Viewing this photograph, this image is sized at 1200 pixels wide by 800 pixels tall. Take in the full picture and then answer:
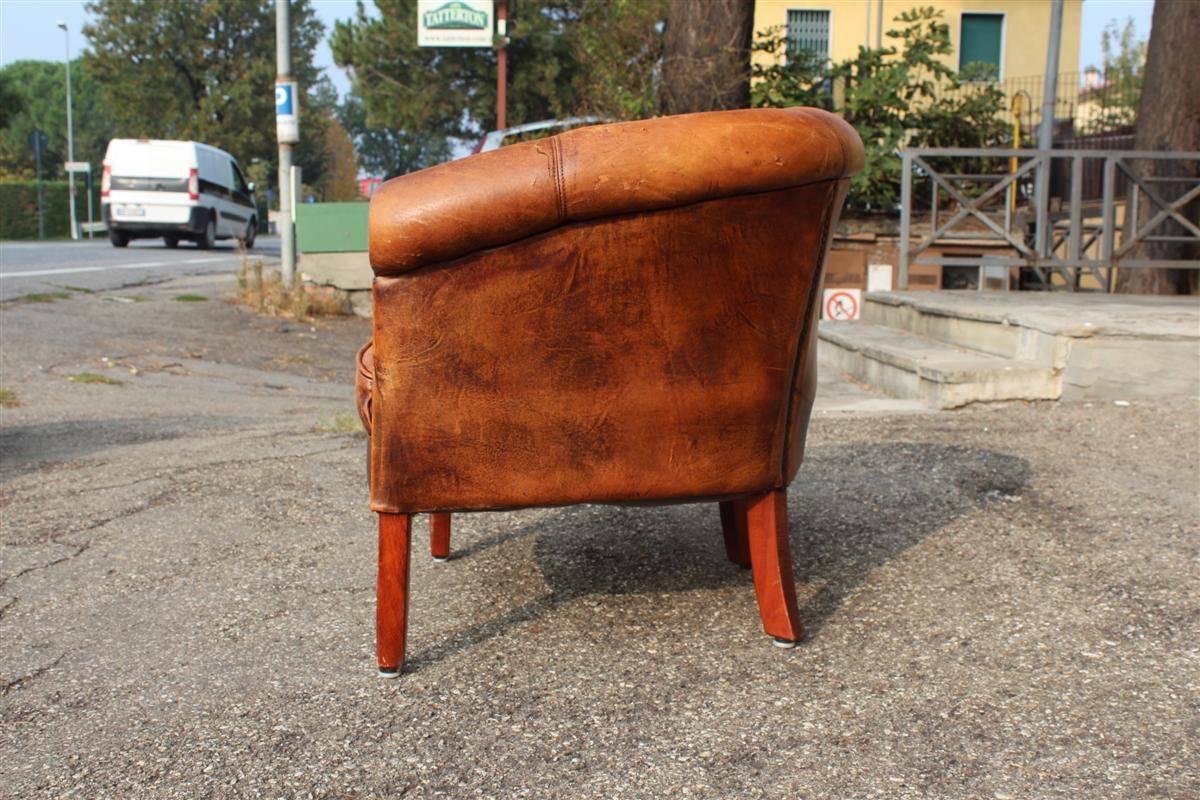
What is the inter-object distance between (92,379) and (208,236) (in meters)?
16.4

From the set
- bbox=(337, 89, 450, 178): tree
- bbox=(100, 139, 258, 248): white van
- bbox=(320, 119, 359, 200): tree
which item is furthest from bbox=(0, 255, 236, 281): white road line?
bbox=(337, 89, 450, 178): tree

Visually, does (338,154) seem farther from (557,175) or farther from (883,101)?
(557,175)

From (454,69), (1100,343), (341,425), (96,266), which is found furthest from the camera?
(454,69)

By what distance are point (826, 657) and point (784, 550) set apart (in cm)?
28

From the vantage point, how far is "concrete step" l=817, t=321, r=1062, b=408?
6.16m

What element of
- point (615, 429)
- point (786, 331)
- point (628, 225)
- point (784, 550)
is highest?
point (628, 225)

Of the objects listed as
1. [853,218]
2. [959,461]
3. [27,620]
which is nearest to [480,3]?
[853,218]

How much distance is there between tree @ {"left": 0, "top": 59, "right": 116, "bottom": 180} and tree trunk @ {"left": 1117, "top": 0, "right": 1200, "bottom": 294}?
174ft

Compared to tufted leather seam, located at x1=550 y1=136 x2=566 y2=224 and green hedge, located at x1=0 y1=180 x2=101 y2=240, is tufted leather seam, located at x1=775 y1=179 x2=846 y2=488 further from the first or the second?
green hedge, located at x1=0 y1=180 x2=101 y2=240

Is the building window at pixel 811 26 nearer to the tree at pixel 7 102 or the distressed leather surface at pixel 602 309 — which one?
the tree at pixel 7 102

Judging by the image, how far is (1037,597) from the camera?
10.7 feet

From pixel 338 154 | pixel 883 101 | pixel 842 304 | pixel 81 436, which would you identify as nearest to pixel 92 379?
pixel 81 436

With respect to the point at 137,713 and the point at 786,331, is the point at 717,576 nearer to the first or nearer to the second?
the point at 786,331

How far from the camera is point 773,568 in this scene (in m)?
2.97
